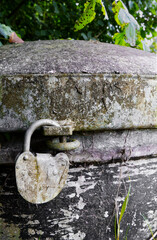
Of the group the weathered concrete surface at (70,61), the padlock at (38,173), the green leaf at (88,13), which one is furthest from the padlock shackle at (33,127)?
the green leaf at (88,13)

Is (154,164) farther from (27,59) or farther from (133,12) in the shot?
(133,12)

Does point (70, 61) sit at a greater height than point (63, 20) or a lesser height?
lesser

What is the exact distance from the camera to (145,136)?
982 mm

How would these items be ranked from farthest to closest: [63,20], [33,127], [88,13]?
[63,20] < [88,13] < [33,127]

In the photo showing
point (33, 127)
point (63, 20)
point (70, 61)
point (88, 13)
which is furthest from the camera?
point (63, 20)

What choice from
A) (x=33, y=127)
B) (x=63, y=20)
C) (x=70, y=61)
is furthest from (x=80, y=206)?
(x=63, y=20)

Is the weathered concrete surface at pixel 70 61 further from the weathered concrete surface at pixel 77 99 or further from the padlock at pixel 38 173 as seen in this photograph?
the padlock at pixel 38 173

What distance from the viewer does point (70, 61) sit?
2.99 ft

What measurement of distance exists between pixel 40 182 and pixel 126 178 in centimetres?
38

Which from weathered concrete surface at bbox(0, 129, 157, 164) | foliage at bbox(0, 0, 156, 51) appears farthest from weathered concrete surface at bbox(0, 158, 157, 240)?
foliage at bbox(0, 0, 156, 51)

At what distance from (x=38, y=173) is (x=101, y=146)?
0.92 ft

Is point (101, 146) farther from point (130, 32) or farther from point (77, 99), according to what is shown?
point (130, 32)

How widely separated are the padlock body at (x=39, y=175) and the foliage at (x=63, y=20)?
2100mm

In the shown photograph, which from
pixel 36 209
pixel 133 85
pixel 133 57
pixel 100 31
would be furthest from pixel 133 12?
pixel 36 209
